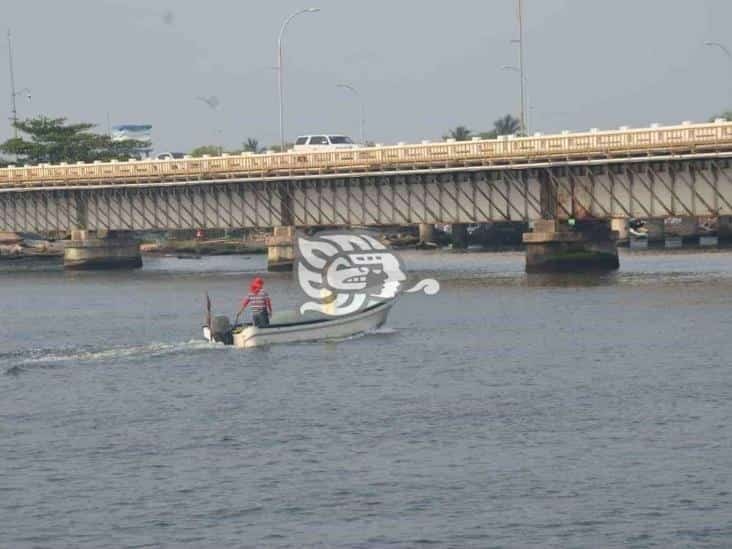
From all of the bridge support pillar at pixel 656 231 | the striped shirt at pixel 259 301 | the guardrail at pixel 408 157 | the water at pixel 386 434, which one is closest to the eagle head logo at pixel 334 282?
the water at pixel 386 434

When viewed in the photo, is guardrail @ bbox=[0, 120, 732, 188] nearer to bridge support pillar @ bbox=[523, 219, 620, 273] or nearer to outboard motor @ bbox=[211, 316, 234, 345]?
bridge support pillar @ bbox=[523, 219, 620, 273]

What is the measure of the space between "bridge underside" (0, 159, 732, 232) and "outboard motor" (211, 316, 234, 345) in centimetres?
4046

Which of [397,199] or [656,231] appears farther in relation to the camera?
[656,231]

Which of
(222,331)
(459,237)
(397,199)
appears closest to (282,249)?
(397,199)

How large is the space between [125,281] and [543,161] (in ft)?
120

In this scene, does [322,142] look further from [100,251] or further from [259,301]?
[259,301]

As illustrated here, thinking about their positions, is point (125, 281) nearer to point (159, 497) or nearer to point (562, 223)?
point (562, 223)

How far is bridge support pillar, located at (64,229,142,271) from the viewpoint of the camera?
146m

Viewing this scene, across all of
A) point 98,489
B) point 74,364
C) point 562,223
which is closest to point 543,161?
point 562,223

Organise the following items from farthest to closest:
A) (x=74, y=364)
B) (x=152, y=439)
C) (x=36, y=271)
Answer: (x=36, y=271) < (x=74, y=364) < (x=152, y=439)

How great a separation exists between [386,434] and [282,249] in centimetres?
8177

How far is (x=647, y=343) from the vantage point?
6644cm

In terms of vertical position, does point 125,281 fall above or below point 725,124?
below

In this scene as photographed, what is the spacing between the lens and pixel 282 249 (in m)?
127
